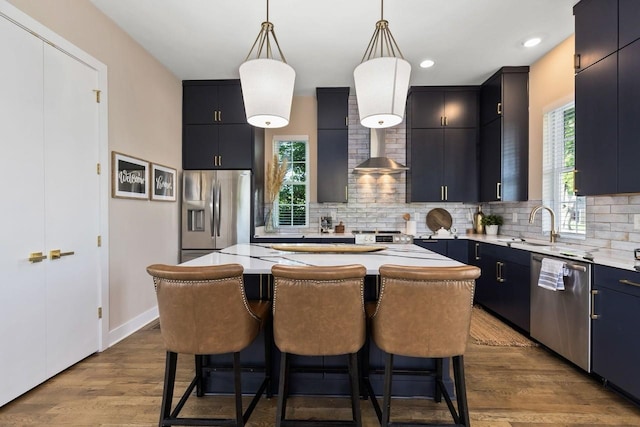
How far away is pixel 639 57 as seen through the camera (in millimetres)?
2080

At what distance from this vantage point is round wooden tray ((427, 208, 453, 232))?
4.80m

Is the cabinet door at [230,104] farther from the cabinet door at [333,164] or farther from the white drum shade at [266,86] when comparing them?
the white drum shade at [266,86]

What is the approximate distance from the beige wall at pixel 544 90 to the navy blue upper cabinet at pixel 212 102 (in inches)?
145

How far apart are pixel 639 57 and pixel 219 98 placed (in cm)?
419

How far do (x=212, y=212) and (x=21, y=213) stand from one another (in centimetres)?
211

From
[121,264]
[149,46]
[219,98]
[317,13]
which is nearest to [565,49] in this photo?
[317,13]

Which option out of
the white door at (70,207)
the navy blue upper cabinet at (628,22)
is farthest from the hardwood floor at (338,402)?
the navy blue upper cabinet at (628,22)

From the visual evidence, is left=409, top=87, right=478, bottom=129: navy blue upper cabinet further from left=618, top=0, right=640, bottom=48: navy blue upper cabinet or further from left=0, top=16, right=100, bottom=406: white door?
left=0, top=16, right=100, bottom=406: white door

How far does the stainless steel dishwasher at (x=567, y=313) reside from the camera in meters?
2.25

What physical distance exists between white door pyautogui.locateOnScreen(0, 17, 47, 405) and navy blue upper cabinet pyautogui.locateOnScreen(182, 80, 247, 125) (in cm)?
215

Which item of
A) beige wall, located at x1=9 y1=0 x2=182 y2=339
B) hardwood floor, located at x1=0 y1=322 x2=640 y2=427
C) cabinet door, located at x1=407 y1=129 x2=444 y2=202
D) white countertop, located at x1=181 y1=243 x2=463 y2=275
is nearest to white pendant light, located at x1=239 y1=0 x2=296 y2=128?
white countertop, located at x1=181 y1=243 x2=463 y2=275

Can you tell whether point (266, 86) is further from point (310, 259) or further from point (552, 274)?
point (552, 274)

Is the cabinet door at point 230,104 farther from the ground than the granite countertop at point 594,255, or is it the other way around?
the cabinet door at point 230,104

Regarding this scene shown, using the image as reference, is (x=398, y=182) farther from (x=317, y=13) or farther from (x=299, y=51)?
(x=317, y=13)
